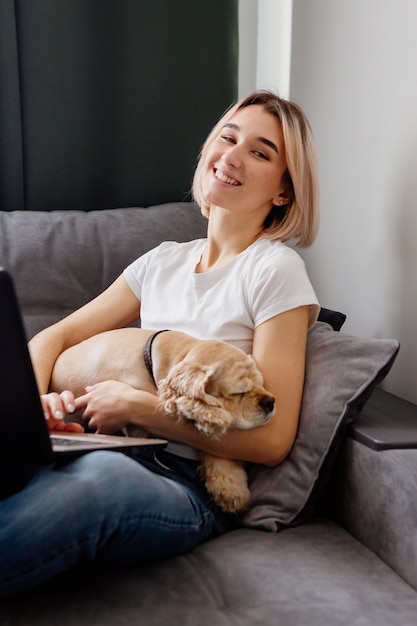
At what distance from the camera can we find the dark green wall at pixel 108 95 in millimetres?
2389

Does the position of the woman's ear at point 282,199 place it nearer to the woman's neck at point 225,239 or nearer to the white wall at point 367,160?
the woman's neck at point 225,239

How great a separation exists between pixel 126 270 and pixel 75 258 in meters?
0.22

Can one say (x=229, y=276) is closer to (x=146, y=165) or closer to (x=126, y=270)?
(x=126, y=270)

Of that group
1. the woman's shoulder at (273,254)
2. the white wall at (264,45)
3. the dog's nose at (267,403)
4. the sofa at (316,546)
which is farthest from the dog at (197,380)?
the white wall at (264,45)

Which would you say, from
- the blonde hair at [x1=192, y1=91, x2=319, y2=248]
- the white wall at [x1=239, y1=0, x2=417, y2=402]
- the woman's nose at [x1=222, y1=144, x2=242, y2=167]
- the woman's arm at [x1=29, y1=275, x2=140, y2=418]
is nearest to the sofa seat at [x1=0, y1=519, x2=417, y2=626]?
the woman's arm at [x1=29, y1=275, x2=140, y2=418]

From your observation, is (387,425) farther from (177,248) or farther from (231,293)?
(177,248)

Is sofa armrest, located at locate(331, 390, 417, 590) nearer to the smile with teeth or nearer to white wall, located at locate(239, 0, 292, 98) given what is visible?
the smile with teeth

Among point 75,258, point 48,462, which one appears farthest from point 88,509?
point 75,258

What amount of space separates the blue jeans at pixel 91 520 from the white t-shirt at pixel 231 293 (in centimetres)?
39

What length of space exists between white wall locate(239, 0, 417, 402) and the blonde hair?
9.0 inches

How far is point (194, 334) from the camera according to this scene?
165 centimetres

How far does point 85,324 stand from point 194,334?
0.33m

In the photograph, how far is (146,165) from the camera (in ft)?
8.41

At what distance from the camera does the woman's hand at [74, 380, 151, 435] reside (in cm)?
146
